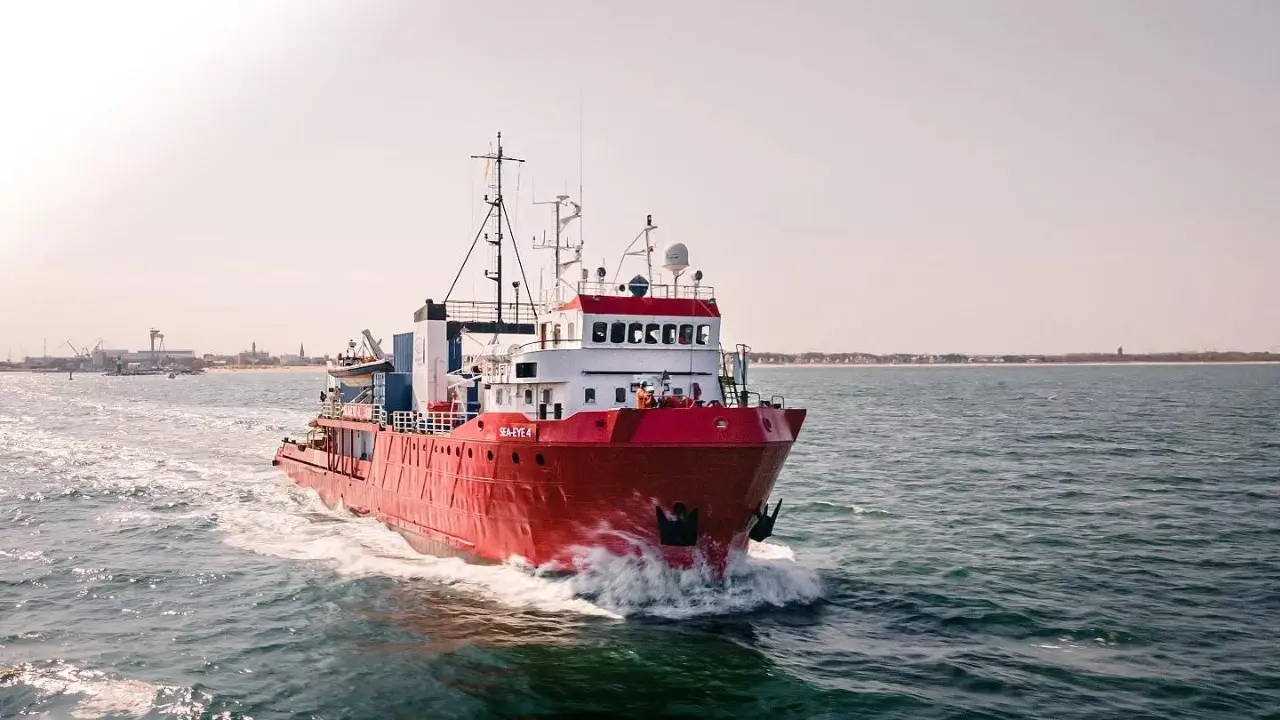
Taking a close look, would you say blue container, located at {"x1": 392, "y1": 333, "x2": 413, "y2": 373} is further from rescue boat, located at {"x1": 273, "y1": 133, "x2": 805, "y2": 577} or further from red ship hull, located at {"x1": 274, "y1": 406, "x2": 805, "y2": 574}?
red ship hull, located at {"x1": 274, "y1": 406, "x2": 805, "y2": 574}

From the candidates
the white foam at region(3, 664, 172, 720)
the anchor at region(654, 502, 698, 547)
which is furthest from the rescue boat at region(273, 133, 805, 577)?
the white foam at region(3, 664, 172, 720)

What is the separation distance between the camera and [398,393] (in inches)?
1334

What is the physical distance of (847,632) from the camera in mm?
19688

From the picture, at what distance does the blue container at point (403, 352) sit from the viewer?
A: 3425 cm

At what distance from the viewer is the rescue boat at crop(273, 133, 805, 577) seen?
21000mm

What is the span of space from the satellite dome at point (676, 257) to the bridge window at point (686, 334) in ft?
5.39

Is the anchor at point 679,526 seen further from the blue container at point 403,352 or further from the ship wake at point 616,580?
the blue container at point 403,352

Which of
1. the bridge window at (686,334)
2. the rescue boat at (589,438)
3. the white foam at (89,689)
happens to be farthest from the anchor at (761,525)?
the white foam at (89,689)

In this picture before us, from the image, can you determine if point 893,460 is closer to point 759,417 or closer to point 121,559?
point 759,417

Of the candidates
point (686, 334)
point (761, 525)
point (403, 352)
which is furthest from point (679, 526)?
point (403, 352)

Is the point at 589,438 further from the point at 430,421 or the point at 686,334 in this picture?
the point at 430,421

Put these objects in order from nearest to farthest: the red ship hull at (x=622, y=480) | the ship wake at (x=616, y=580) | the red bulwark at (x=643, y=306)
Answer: the red ship hull at (x=622, y=480)
the ship wake at (x=616, y=580)
the red bulwark at (x=643, y=306)

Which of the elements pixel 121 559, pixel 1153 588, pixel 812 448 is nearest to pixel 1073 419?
pixel 812 448

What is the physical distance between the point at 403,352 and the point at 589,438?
1609cm
